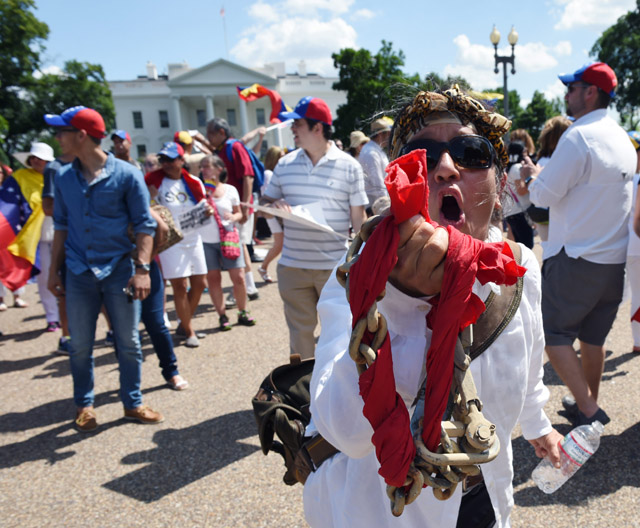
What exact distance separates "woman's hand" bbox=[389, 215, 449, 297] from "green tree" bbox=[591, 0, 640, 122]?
4446 centimetres

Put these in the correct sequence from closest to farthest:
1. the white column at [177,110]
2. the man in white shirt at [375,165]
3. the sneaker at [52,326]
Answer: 1. the man in white shirt at [375,165]
2. the sneaker at [52,326]
3. the white column at [177,110]

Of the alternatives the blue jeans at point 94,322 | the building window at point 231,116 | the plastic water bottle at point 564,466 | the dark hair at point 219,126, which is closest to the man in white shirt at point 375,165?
the dark hair at point 219,126

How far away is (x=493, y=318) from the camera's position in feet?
4.11

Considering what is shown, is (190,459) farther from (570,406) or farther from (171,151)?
(171,151)

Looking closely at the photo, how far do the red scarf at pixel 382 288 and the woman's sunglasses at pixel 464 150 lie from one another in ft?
1.43

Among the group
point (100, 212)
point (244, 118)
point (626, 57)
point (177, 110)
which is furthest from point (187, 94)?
point (100, 212)

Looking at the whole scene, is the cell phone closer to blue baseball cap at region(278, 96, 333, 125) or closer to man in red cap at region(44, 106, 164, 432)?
man in red cap at region(44, 106, 164, 432)

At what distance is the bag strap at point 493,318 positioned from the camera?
123cm

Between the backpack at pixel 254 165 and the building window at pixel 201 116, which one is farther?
the building window at pixel 201 116

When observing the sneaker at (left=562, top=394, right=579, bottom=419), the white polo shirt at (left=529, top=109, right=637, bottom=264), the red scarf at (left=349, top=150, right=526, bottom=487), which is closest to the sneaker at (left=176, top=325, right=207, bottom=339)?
the sneaker at (left=562, top=394, right=579, bottom=419)

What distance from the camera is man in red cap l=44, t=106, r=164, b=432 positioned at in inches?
144

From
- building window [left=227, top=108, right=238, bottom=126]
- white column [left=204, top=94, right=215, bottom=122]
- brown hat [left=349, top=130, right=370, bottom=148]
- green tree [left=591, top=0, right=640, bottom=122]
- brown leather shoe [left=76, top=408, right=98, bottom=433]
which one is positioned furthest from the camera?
building window [left=227, top=108, right=238, bottom=126]

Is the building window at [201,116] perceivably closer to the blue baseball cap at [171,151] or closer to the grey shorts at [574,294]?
the blue baseball cap at [171,151]

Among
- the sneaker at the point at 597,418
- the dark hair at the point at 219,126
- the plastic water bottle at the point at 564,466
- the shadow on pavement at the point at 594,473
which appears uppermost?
the dark hair at the point at 219,126
